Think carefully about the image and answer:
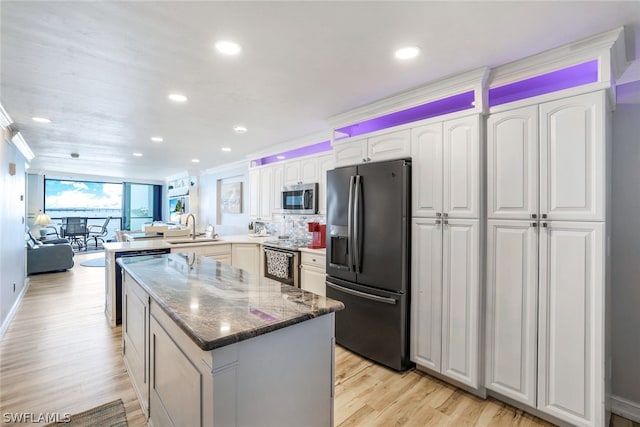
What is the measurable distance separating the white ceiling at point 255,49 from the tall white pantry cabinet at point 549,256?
53 centimetres

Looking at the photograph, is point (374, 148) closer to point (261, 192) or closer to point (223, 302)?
point (223, 302)

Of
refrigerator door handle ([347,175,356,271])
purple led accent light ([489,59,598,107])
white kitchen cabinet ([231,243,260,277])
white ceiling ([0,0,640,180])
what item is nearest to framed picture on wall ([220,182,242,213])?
white kitchen cabinet ([231,243,260,277])

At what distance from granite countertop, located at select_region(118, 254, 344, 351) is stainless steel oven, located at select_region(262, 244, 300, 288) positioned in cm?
158

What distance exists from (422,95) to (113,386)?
3.45 meters

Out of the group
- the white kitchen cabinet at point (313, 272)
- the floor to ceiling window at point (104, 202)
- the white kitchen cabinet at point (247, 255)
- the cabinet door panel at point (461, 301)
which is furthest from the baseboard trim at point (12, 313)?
the floor to ceiling window at point (104, 202)

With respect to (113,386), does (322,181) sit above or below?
above

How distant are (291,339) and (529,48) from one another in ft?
7.44

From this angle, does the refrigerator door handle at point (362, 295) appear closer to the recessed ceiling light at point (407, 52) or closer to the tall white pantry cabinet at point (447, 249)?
the tall white pantry cabinet at point (447, 249)

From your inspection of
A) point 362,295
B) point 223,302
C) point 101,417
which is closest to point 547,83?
point 362,295

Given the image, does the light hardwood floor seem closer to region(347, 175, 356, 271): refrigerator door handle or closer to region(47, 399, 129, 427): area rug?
region(47, 399, 129, 427): area rug

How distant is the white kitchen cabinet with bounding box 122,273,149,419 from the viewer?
187 centimetres

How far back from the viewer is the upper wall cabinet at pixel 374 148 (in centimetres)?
260

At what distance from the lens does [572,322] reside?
184 cm

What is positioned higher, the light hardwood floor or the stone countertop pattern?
the stone countertop pattern
